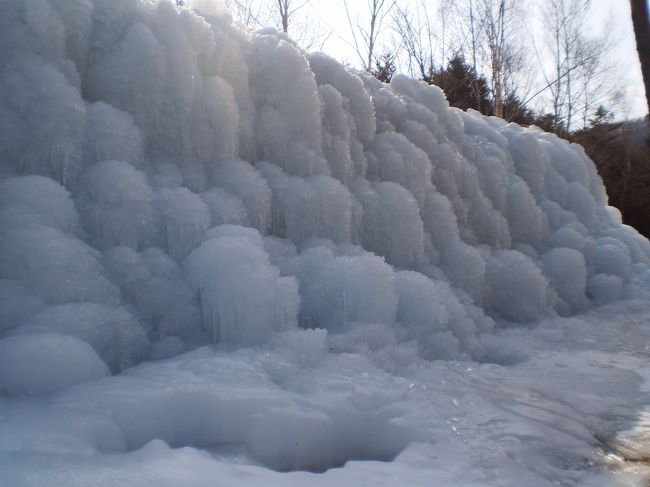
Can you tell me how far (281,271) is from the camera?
2.83 m

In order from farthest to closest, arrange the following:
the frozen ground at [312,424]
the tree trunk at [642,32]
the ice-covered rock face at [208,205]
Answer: the tree trunk at [642,32] → the ice-covered rock face at [208,205] → the frozen ground at [312,424]

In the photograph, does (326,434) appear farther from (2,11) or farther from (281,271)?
(2,11)

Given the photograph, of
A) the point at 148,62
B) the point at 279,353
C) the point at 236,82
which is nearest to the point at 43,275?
the point at 279,353

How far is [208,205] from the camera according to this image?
9.05ft

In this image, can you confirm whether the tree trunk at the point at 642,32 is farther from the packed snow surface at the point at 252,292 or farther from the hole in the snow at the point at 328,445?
the hole in the snow at the point at 328,445

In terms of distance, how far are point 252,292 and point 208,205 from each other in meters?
0.58

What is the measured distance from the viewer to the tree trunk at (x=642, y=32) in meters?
3.70

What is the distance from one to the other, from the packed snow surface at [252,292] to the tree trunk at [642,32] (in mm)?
1365

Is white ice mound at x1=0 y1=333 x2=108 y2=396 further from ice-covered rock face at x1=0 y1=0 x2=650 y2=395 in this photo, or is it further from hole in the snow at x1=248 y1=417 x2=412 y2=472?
hole in the snow at x1=248 y1=417 x2=412 y2=472

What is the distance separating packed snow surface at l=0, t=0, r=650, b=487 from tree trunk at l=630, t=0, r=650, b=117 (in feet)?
4.48

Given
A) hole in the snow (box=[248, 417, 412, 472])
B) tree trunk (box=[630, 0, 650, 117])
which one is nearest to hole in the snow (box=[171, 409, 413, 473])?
hole in the snow (box=[248, 417, 412, 472])

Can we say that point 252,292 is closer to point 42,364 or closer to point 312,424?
point 312,424

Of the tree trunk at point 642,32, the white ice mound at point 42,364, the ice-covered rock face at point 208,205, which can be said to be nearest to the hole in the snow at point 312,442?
the white ice mound at point 42,364

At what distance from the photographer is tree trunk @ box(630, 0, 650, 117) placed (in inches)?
146
